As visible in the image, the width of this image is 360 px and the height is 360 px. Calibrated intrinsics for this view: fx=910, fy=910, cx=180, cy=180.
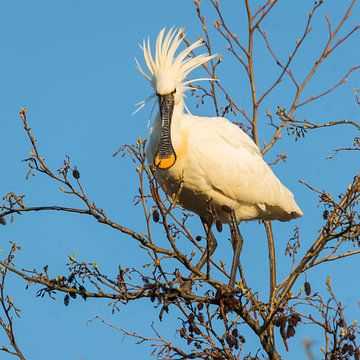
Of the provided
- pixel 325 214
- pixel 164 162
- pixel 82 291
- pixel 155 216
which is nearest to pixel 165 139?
pixel 164 162

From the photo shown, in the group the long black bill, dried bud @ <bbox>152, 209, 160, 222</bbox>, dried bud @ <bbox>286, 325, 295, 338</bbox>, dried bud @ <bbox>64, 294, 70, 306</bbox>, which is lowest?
dried bud @ <bbox>286, 325, 295, 338</bbox>

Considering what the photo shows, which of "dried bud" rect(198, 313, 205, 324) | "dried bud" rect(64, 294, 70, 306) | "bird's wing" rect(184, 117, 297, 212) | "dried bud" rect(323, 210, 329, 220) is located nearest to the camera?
"dried bud" rect(64, 294, 70, 306)

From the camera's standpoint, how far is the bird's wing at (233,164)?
9453 millimetres

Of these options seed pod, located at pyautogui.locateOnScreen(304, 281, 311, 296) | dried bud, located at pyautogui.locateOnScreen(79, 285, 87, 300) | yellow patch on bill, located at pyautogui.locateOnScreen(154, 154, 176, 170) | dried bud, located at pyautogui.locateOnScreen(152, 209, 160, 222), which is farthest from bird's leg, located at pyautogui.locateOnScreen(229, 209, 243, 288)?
dried bud, located at pyautogui.locateOnScreen(152, 209, 160, 222)

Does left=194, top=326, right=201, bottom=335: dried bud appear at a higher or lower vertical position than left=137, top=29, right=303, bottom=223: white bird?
lower

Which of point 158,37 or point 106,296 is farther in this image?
point 158,37

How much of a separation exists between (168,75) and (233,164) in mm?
1165

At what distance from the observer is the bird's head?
30.3 ft

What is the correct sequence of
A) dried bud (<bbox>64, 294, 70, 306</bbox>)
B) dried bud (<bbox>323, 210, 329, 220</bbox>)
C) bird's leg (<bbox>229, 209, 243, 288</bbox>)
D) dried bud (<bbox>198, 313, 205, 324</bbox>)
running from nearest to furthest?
1. dried bud (<bbox>64, 294, 70, 306</bbox>)
2. dried bud (<bbox>198, 313, 205, 324</bbox>)
3. dried bud (<bbox>323, 210, 329, 220</bbox>)
4. bird's leg (<bbox>229, 209, 243, 288</bbox>)

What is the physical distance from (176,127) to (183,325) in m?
2.90

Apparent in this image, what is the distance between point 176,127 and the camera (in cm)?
944

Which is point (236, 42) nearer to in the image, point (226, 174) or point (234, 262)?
point (226, 174)

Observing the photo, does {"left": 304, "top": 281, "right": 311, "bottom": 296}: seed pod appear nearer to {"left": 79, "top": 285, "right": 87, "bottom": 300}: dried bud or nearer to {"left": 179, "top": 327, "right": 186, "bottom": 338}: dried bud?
{"left": 179, "top": 327, "right": 186, "bottom": 338}: dried bud

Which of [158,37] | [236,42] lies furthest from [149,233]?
[236,42]
